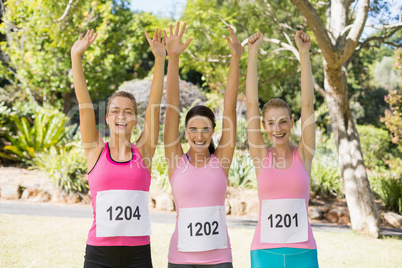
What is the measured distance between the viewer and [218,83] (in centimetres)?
1355

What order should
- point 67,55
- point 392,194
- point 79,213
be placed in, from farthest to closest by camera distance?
1. point 67,55
2. point 392,194
3. point 79,213

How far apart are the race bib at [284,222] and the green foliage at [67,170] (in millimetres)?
7567

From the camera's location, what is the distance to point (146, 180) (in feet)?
8.99

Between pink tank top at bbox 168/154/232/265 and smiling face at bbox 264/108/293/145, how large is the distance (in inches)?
17.1

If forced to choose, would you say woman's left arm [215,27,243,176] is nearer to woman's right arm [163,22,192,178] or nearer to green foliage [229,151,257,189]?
woman's right arm [163,22,192,178]

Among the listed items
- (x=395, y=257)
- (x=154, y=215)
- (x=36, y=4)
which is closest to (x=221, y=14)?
(x=36, y=4)

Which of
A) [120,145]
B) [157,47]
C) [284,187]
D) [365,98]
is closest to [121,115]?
[120,145]

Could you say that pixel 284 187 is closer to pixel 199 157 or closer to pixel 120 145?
pixel 199 157

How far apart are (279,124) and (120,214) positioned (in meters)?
1.20

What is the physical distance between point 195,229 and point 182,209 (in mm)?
153

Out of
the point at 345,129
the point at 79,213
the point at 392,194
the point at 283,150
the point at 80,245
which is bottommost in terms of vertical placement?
the point at 80,245

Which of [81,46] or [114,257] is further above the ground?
[81,46]

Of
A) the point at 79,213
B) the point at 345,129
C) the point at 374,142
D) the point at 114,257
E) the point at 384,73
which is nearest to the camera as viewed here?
the point at 114,257

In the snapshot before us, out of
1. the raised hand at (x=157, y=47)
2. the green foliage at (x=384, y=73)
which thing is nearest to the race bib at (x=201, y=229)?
the raised hand at (x=157, y=47)
